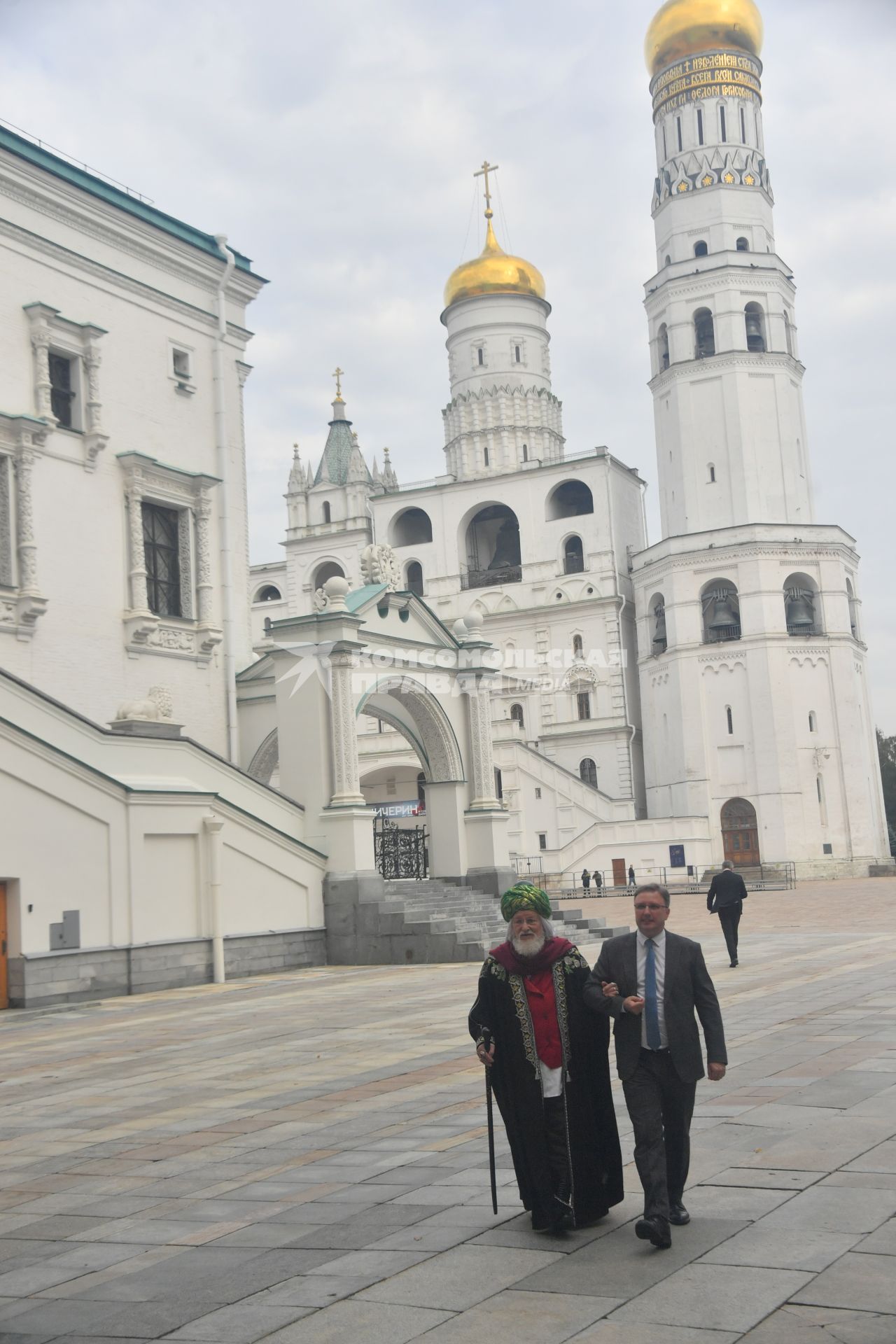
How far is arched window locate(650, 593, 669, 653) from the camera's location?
58469mm

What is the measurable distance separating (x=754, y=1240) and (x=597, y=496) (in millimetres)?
57228

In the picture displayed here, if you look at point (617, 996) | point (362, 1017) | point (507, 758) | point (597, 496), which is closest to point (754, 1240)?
point (617, 996)

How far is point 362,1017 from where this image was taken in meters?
14.9

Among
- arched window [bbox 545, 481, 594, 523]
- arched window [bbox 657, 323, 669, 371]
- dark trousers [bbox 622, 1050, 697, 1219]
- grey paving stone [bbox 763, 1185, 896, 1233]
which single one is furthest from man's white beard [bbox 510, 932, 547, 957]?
arched window [bbox 545, 481, 594, 523]

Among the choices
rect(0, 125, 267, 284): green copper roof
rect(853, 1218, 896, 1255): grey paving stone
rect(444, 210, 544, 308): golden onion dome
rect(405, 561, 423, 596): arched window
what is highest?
rect(444, 210, 544, 308): golden onion dome

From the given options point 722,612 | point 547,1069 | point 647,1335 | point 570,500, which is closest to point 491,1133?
point 547,1069

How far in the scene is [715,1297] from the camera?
5148mm

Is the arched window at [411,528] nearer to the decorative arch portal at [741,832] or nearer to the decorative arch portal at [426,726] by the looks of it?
the decorative arch portal at [741,832]

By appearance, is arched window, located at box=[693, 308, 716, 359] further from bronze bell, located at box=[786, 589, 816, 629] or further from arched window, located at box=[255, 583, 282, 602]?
arched window, located at box=[255, 583, 282, 602]

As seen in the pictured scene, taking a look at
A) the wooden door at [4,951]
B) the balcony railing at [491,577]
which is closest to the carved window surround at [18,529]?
the wooden door at [4,951]

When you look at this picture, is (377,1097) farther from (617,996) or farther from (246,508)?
(246,508)

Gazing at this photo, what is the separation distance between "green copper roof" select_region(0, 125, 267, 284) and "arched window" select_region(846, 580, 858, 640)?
3456 centimetres

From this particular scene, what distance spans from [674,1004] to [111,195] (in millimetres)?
22513

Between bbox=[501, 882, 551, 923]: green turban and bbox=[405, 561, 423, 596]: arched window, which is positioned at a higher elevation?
bbox=[405, 561, 423, 596]: arched window
